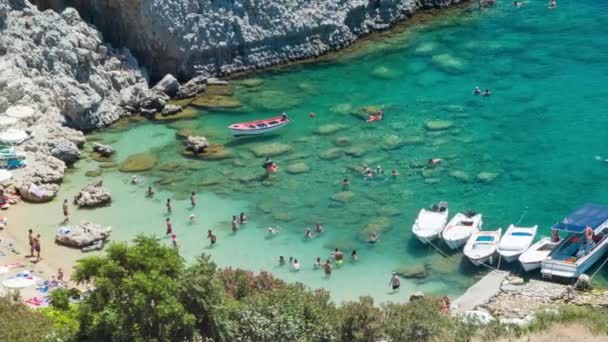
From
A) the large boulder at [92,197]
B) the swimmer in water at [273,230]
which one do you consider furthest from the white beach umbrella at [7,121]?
the swimmer in water at [273,230]

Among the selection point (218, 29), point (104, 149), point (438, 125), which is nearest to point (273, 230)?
point (104, 149)

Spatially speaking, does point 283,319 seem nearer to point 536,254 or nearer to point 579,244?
point 536,254

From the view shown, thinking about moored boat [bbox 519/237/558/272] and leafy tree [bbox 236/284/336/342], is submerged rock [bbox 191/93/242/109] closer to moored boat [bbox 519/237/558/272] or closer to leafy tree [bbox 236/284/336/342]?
moored boat [bbox 519/237/558/272]

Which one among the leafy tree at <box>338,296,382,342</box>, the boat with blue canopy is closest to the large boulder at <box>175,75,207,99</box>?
the boat with blue canopy

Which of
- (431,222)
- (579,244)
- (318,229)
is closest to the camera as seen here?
(579,244)

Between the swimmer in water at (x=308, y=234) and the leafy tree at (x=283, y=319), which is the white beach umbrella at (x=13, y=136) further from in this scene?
the leafy tree at (x=283, y=319)

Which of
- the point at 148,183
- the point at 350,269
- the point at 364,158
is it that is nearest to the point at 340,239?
the point at 350,269
